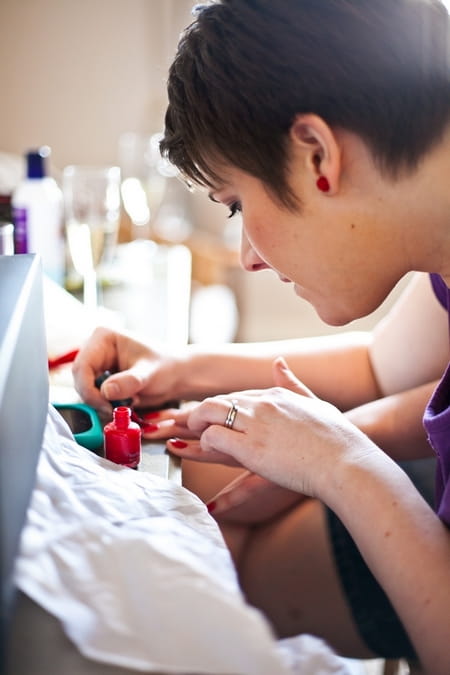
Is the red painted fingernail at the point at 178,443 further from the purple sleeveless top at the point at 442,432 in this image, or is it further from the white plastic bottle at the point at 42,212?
the white plastic bottle at the point at 42,212

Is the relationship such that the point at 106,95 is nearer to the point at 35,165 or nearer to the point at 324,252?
the point at 35,165

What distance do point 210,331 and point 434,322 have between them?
5.04ft

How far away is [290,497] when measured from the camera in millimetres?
860

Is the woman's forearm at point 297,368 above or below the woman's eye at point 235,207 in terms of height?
below

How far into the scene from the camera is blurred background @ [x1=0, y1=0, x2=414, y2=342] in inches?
99.8

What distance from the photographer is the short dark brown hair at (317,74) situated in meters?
0.58

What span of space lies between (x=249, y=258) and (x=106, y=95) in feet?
6.76

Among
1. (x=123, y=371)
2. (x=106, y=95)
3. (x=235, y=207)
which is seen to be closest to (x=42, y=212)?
(x=123, y=371)

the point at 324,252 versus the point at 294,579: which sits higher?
the point at 324,252

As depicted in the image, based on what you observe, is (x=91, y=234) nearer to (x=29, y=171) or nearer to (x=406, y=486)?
(x=29, y=171)

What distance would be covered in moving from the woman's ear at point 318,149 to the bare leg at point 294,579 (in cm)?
37

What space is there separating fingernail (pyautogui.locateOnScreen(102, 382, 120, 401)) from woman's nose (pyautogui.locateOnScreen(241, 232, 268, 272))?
18 centimetres

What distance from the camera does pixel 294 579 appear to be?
33.8 inches

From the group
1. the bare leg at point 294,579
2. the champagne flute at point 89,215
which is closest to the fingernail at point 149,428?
Result: the bare leg at point 294,579
